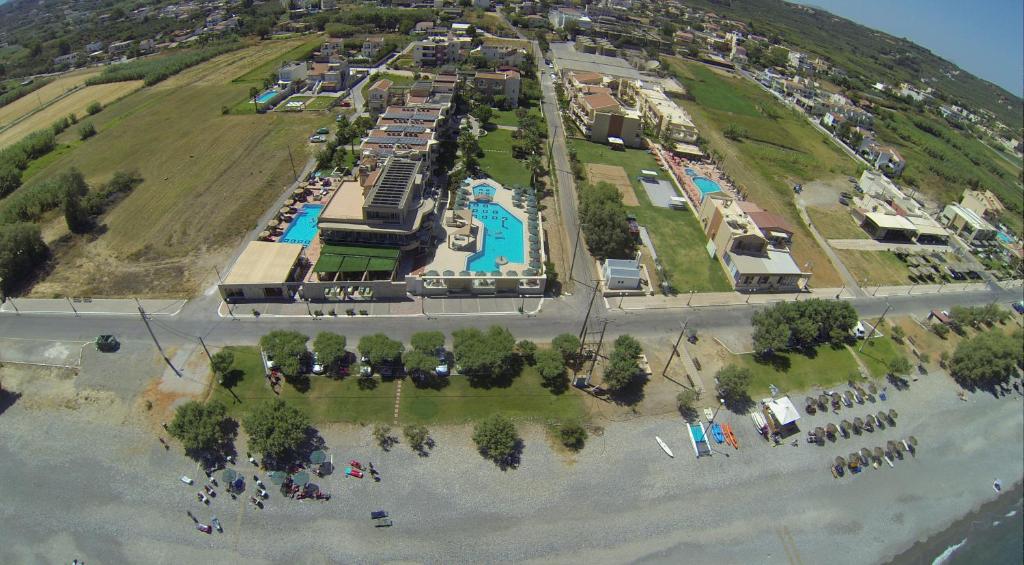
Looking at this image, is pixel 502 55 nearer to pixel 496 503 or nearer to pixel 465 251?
pixel 465 251

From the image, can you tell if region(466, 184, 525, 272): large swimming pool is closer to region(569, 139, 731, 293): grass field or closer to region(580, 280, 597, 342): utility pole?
region(580, 280, 597, 342): utility pole

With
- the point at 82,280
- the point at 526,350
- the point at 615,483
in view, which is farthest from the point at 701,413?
the point at 82,280

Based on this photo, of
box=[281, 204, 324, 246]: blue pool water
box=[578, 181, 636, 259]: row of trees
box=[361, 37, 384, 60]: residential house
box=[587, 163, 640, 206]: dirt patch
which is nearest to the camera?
box=[578, 181, 636, 259]: row of trees

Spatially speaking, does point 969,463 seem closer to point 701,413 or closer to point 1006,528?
point 1006,528

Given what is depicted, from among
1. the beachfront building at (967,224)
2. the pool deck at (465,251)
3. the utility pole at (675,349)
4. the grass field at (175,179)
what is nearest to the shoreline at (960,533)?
the utility pole at (675,349)

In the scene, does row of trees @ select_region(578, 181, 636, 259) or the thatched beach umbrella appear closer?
the thatched beach umbrella

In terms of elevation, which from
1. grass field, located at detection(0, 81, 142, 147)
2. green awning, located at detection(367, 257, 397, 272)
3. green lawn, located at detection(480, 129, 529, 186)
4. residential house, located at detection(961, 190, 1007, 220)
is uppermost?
residential house, located at detection(961, 190, 1007, 220)

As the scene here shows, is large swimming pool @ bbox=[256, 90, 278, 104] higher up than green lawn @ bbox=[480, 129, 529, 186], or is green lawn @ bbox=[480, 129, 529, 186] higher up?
green lawn @ bbox=[480, 129, 529, 186]

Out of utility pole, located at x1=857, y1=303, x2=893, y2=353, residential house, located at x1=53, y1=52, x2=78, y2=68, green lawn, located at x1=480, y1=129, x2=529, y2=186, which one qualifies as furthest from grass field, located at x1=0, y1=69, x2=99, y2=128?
utility pole, located at x1=857, y1=303, x2=893, y2=353
